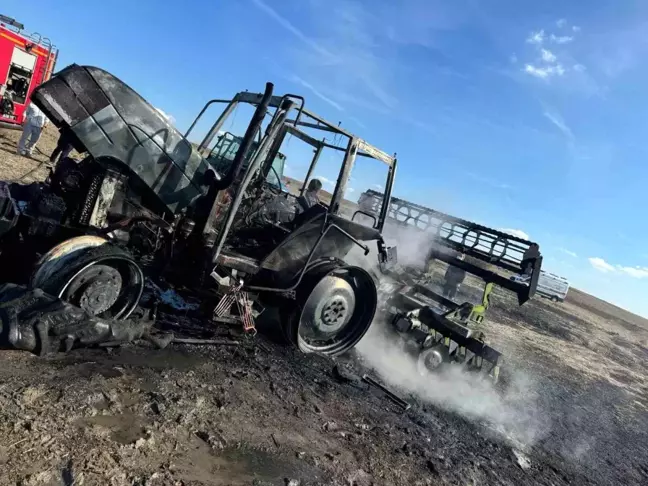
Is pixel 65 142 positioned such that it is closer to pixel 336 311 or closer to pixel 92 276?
pixel 92 276

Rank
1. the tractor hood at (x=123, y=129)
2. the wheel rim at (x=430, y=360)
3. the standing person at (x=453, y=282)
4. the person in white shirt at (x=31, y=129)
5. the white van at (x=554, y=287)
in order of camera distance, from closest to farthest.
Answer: the tractor hood at (x=123, y=129)
the wheel rim at (x=430, y=360)
the standing person at (x=453, y=282)
the person in white shirt at (x=31, y=129)
the white van at (x=554, y=287)

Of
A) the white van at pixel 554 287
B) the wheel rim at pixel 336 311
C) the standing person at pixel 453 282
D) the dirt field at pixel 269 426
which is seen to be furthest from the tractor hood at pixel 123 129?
the white van at pixel 554 287

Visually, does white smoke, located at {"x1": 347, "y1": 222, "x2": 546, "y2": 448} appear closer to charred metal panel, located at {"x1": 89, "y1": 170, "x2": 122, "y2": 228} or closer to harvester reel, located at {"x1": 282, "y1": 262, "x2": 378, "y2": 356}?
harvester reel, located at {"x1": 282, "y1": 262, "x2": 378, "y2": 356}

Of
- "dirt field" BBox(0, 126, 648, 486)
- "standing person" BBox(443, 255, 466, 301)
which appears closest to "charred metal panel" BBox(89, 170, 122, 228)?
"dirt field" BBox(0, 126, 648, 486)

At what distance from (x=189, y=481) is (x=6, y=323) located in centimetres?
167

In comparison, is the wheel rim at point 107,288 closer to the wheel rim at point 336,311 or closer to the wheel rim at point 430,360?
the wheel rim at point 336,311

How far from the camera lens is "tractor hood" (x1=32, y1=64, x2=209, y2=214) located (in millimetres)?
3945

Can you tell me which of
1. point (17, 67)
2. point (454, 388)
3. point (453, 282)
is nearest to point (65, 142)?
point (454, 388)

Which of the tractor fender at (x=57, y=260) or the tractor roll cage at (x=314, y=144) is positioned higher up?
the tractor roll cage at (x=314, y=144)

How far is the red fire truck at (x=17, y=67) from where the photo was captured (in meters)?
14.3

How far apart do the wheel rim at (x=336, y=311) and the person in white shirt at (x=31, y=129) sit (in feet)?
30.3

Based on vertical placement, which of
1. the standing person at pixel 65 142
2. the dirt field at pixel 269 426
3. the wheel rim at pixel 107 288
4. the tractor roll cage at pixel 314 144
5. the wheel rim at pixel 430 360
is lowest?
the dirt field at pixel 269 426

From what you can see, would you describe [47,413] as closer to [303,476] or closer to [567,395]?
[303,476]

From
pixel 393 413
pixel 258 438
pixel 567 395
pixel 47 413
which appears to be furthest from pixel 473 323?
pixel 47 413
